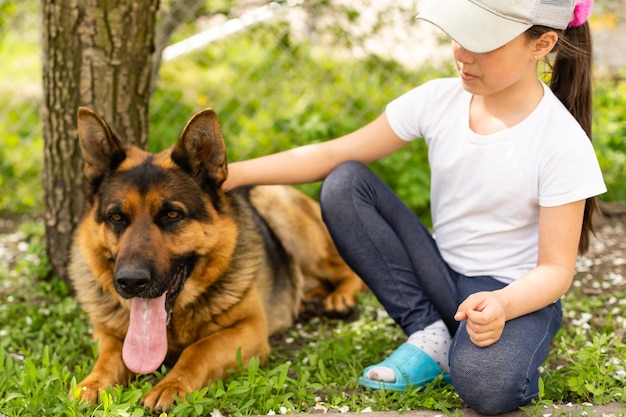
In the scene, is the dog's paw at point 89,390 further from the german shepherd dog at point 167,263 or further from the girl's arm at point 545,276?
the girl's arm at point 545,276

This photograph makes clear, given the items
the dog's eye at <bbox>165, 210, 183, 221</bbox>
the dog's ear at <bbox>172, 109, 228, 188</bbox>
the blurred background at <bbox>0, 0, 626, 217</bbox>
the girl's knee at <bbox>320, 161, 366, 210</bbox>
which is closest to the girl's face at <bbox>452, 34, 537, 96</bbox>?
the girl's knee at <bbox>320, 161, 366, 210</bbox>

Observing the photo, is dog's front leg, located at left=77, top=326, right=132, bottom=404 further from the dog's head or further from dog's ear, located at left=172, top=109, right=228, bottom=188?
dog's ear, located at left=172, top=109, right=228, bottom=188

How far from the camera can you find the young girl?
289 centimetres

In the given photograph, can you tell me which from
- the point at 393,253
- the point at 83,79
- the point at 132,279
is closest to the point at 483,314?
the point at 393,253

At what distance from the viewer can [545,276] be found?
9.60ft

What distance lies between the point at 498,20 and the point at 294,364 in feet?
6.25

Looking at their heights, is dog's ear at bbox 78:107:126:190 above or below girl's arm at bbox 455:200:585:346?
above

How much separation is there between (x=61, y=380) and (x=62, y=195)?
156 cm

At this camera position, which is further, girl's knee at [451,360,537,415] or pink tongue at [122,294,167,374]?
pink tongue at [122,294,167,374]

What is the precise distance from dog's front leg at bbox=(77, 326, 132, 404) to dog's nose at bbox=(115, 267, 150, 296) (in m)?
0.45

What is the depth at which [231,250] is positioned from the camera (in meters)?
3.56

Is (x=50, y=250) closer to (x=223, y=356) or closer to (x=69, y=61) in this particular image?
(x=69, y=61)

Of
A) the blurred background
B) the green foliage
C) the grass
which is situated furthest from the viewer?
the blurred background

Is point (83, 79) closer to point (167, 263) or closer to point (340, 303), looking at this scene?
point (167, 263)
